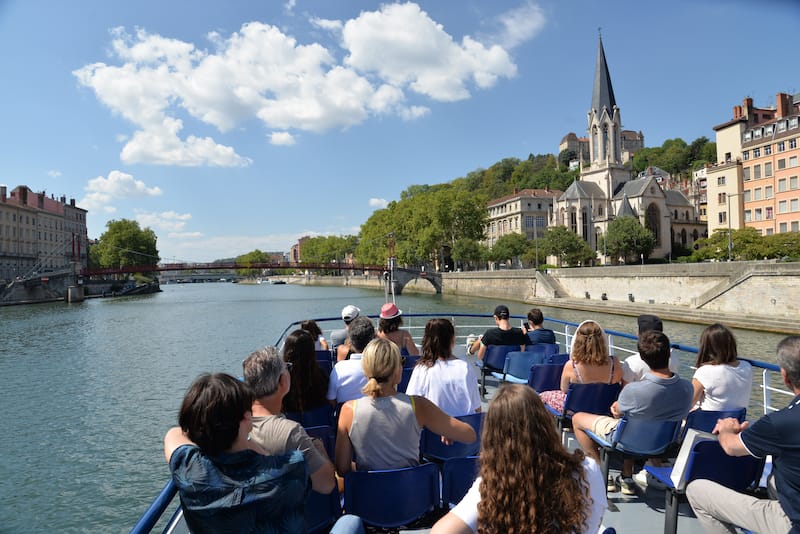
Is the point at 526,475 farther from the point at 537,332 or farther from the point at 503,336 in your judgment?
the point at 537,332

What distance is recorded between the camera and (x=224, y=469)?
1778 mm

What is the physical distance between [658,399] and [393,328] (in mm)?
2838

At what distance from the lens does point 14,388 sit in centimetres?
1464

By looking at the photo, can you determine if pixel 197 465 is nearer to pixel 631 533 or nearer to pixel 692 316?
pixel 631 533

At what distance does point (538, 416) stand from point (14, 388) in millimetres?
17639

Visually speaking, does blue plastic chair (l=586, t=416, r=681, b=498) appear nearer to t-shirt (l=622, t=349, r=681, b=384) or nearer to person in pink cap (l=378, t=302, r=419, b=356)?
t-shirt (l=622, t=349, r=681, b=384)

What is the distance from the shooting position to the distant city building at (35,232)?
218ft

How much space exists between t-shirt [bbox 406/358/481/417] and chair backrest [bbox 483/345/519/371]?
2624 millimetres

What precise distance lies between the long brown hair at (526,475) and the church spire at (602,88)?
275 ft

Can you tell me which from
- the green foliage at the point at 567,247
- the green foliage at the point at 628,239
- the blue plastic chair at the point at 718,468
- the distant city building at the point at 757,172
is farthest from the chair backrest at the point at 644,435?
the green foliage at the point at 628,239

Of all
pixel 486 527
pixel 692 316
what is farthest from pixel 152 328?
pixel 486 527

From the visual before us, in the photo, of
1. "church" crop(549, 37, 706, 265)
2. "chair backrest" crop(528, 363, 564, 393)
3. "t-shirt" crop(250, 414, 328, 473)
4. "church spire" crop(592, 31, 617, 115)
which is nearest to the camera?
"t-shirt" crop(250, 414, 328, 473)

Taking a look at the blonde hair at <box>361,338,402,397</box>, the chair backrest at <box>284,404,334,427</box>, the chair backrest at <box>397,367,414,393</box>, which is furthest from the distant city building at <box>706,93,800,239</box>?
the blonde hair at <box>361,338,402,397</box>

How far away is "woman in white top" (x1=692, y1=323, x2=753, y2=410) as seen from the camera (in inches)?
145
